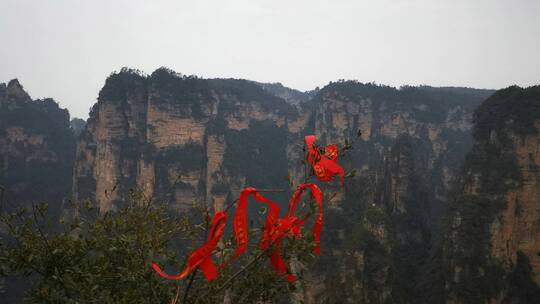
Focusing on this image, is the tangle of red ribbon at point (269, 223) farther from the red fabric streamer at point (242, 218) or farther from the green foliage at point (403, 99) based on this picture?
the green foliage at point (403, 99)

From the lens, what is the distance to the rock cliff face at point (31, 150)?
5638 centimetres

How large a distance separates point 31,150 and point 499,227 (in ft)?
203

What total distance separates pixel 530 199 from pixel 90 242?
84.8 feet

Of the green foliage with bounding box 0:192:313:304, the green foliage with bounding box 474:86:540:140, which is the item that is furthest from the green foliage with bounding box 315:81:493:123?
the green foliage with bounding box 0:192:313:304

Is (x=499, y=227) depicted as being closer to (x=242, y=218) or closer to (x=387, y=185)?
(x=387, y=185)

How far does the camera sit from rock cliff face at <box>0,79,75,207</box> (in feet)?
185

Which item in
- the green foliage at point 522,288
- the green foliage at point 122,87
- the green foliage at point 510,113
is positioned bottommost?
the green foliage at point 522,288

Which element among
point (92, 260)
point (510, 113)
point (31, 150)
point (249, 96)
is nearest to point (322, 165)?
Result: point (92, 260)

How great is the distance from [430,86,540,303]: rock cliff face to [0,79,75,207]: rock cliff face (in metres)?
47.4

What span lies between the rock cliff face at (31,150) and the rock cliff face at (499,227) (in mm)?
47404

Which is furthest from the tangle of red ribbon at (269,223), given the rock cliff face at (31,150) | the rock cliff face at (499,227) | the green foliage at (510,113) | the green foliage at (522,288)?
the rock cliff face at (31,150)

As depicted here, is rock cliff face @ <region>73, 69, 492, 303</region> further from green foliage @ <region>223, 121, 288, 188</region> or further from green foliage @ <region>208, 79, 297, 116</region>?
green foliage @ <region>208, 79, 297, 116</region>

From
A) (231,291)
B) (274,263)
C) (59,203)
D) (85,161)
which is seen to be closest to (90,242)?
(231,291)

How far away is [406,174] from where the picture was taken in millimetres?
34344
